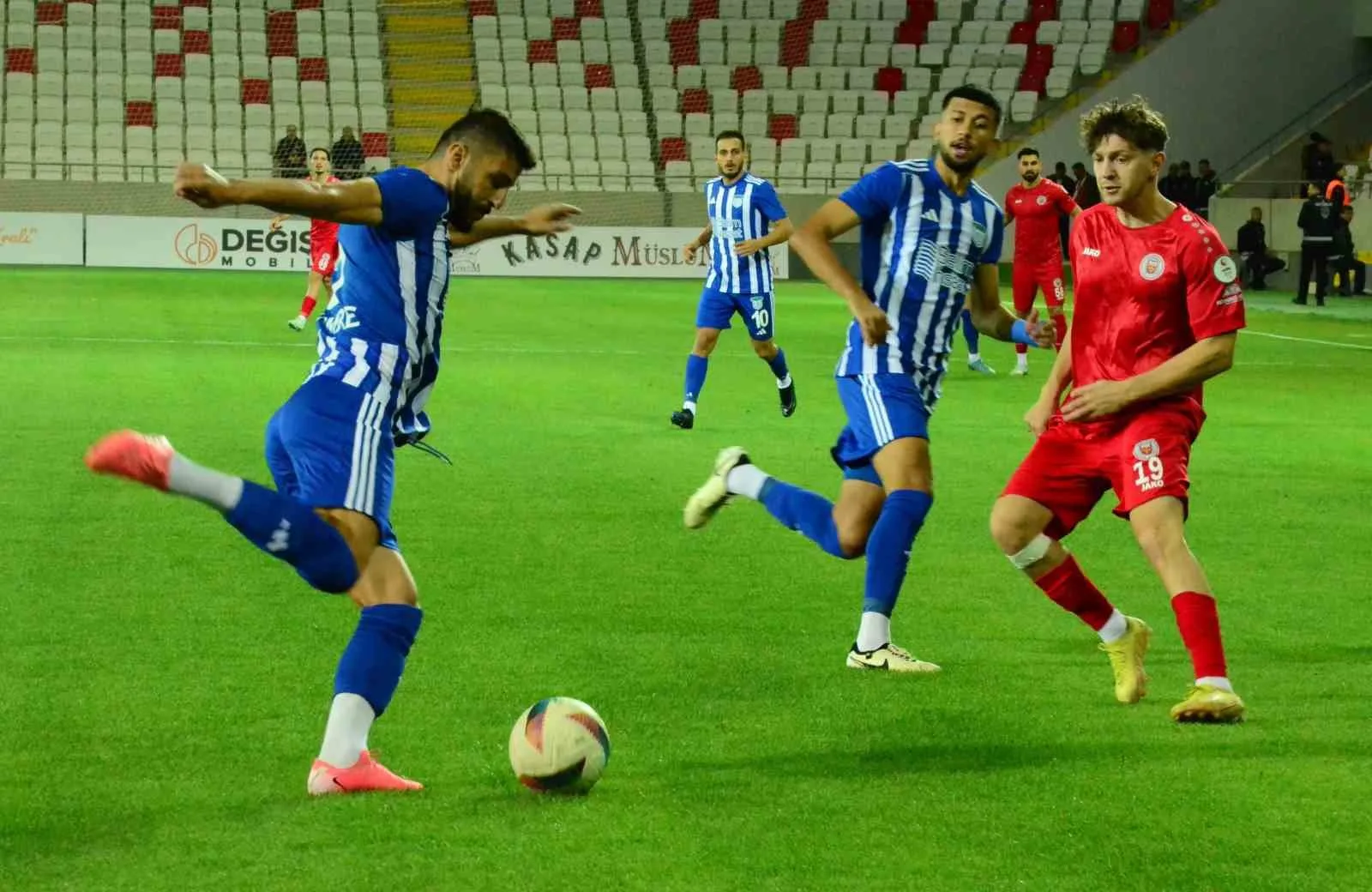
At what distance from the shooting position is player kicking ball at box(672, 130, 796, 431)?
48.0 feet

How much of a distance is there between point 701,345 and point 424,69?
84.1ft

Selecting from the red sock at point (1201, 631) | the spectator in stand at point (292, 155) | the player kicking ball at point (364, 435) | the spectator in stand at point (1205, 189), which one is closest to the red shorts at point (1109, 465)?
the red sock at point (1201, 631)

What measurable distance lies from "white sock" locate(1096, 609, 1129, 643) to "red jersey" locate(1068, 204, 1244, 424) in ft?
2.27

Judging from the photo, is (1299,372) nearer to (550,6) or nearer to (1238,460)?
(1238,460)

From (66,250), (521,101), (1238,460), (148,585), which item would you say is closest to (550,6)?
(521,101)

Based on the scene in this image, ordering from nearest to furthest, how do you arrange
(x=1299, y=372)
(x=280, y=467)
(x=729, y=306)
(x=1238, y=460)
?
(x=280, y=467)
(x=1238, y=460)
(x=729, y=306)
(x=1299, y=372)

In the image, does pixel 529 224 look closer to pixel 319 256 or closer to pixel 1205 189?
pixel 319 256

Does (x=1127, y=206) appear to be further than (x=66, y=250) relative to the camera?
No

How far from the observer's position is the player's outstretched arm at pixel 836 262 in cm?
635

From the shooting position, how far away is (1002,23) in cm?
4147

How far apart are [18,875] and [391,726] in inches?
60.1

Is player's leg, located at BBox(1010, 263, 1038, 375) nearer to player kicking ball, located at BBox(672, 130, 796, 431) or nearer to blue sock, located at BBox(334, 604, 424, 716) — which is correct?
player kicking ball, located at BBox(672, 130, 796, 431)

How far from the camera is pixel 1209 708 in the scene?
18.8ft

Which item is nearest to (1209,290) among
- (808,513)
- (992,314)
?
(992,314)
